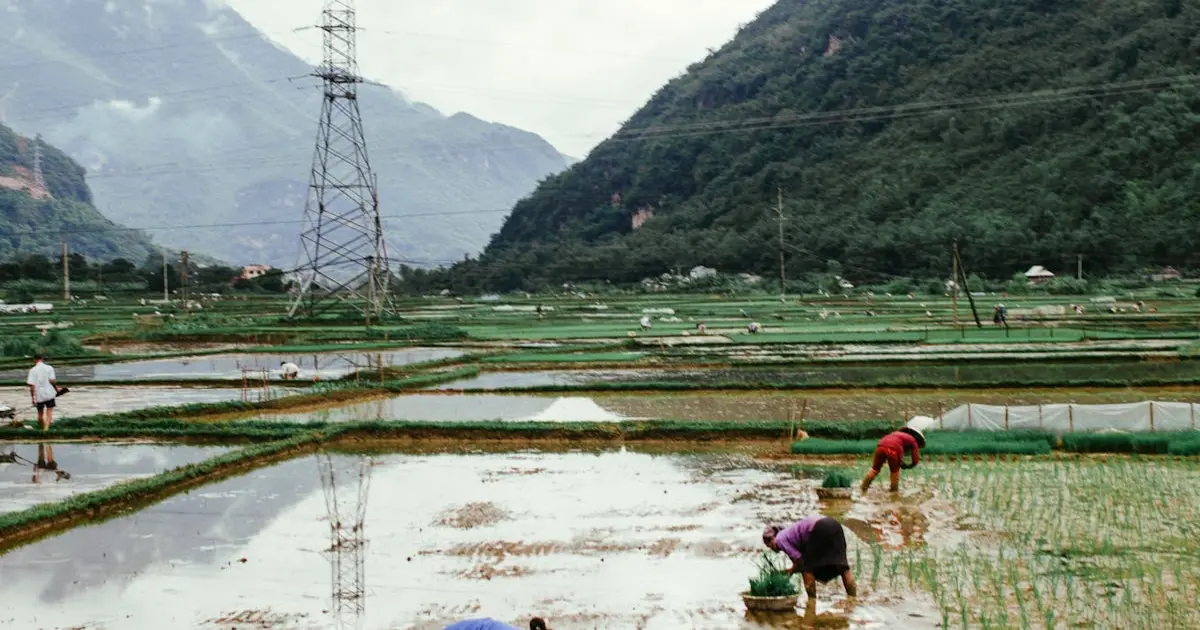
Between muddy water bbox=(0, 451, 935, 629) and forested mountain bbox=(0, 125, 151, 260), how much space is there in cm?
10727

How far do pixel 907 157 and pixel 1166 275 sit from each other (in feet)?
92.5

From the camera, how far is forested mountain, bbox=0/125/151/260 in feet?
384

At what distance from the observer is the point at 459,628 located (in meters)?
5.59

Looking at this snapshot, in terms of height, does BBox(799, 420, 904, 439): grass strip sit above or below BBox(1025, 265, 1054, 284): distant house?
below

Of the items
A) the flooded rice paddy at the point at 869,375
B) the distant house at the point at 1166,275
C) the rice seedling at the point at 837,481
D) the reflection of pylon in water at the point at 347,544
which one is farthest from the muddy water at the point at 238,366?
the distant house at the point at 1166,275

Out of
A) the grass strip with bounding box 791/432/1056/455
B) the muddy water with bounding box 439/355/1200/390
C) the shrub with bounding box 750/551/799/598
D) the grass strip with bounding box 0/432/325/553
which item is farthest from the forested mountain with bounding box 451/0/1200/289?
the shrub with bounding box 750/551/799/598

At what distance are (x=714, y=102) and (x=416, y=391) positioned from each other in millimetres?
102905

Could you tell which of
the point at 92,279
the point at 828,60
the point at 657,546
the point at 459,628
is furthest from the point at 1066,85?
the point at 459,628

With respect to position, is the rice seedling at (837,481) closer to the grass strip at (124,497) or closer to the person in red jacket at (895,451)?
the person in red jacket at (895,451)

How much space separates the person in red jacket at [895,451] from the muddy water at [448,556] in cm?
85

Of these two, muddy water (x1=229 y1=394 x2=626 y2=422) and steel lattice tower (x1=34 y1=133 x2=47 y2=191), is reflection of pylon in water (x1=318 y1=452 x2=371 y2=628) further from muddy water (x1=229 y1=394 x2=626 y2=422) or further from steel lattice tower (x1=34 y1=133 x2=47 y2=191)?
steel lattice tower (x1=34 y1=133 x2=47 y2=191)

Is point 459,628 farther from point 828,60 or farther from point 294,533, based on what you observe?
point 828,60

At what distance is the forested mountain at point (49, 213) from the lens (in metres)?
117

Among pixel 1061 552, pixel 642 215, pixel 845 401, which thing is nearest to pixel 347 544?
pixel 1061 552
